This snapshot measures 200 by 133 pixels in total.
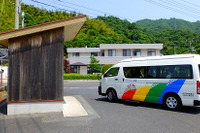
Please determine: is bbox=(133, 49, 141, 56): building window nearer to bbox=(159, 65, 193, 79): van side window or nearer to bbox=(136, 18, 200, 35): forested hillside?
bbox=(159, 65, 193, 79): van side window

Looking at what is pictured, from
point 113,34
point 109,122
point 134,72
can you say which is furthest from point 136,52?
point 109,122

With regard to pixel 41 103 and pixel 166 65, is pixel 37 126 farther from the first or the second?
pixel 166 65

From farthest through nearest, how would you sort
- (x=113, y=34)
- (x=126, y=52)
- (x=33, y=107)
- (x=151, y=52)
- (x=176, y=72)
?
(x=113, y=34) < (x=126, y=52) < (x=151, y=52) < (x=176, y=72) < (x=33, y=107)

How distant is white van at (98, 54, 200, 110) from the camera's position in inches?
297

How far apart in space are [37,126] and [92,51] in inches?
1405

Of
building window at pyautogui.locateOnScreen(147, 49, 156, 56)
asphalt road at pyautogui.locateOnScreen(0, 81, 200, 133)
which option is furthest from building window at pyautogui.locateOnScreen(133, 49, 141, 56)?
asphalt road at pyautogui.locateOnScreen(0, 81, 200, 133)

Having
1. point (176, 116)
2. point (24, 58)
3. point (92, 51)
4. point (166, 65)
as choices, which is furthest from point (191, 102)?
point (92, 51)

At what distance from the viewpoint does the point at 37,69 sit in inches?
297

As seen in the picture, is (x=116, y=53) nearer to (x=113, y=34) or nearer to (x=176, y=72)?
(x=113, y=34)

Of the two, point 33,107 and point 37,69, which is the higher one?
point 37,69

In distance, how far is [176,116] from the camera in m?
7.14

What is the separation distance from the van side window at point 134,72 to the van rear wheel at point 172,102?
5.09 feet

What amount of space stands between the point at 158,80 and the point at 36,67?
5205mm

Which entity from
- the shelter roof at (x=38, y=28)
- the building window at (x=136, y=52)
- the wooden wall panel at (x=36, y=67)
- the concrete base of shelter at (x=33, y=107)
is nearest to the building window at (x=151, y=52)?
the building window at (x=136, y=52)
